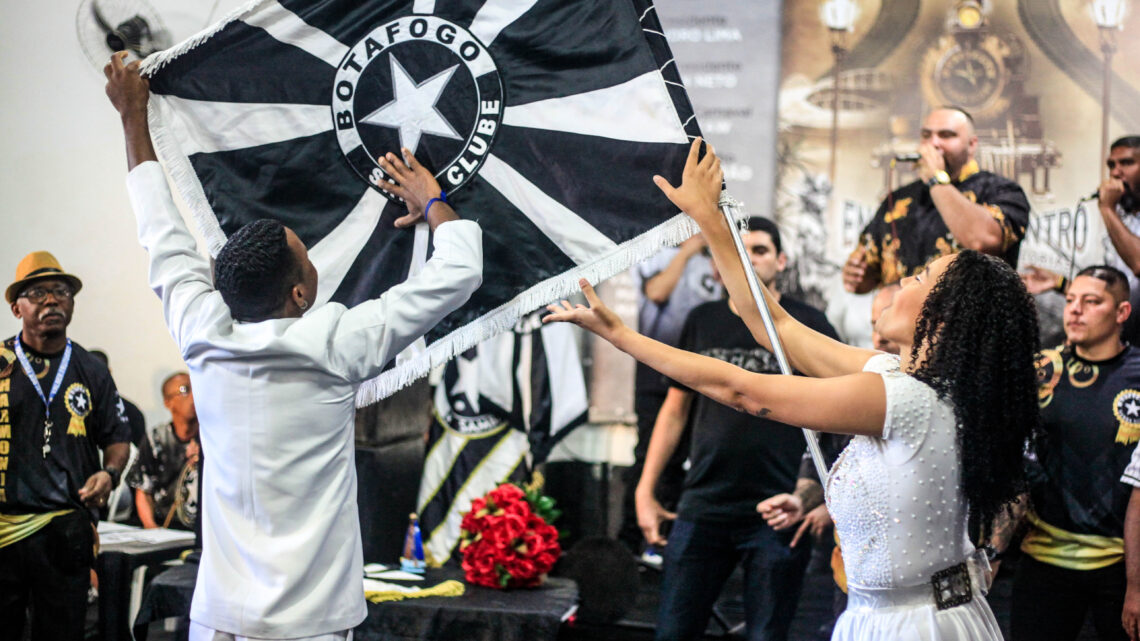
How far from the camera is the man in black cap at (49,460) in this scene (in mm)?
3973

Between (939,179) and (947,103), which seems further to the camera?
(947,103)

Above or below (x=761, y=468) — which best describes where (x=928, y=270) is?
above

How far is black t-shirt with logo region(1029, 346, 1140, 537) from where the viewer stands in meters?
3.50

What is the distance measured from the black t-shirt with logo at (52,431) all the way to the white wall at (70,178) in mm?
1241

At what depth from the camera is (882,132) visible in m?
6.29

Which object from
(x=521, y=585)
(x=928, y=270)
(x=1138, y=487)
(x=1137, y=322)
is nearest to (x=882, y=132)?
(x=1137, y=322)

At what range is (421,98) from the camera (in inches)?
99.1

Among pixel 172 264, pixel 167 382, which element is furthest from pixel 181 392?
pixel 172 264

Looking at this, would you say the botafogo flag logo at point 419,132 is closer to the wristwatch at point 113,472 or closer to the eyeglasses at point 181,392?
the wristwatch at point 113,472

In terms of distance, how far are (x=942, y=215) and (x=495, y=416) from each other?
3.09m

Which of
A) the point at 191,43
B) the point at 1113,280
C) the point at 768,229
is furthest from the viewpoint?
the point at 768,229

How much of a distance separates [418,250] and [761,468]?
Answer: 1628 millimetres

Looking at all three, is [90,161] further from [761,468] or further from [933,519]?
[933,519]

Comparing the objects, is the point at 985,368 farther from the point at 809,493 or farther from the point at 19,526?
the point at 19,526
